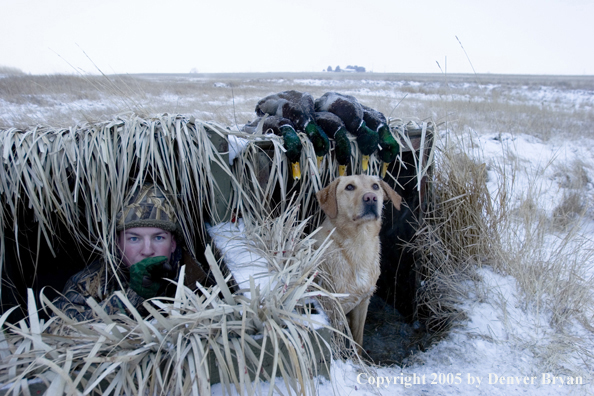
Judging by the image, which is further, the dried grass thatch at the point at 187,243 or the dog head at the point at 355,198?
the dog head at the point at 355,198

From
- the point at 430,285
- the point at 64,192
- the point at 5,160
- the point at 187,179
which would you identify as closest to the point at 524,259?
the point at 430,285

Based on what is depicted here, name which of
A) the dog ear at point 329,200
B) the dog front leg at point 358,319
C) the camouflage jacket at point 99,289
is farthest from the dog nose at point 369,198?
the camouflage jacket at point 99,289

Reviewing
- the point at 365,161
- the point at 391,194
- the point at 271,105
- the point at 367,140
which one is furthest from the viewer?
the point at 271,105

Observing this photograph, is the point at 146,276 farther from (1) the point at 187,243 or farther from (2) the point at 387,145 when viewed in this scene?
(2) the point at 387,145

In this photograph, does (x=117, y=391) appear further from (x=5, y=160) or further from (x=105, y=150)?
(x=5, y=160)

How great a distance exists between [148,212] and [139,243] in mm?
201

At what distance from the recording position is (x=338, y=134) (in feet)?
8.36

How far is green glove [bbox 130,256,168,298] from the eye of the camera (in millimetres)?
1900

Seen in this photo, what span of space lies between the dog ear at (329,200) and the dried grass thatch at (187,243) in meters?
0.16

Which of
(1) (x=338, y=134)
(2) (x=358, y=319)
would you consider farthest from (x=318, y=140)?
(2) (x=358, y=319)

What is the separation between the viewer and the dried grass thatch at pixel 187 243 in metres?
1.07

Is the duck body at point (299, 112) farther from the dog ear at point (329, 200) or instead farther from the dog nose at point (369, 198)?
the dog nose at point (369, 198)

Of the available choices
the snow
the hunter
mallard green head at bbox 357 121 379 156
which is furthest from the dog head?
the hunter

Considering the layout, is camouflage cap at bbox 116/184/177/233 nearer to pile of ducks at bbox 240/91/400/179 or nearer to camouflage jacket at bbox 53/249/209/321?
camouflage jacket at bbox 53/249/209/321
